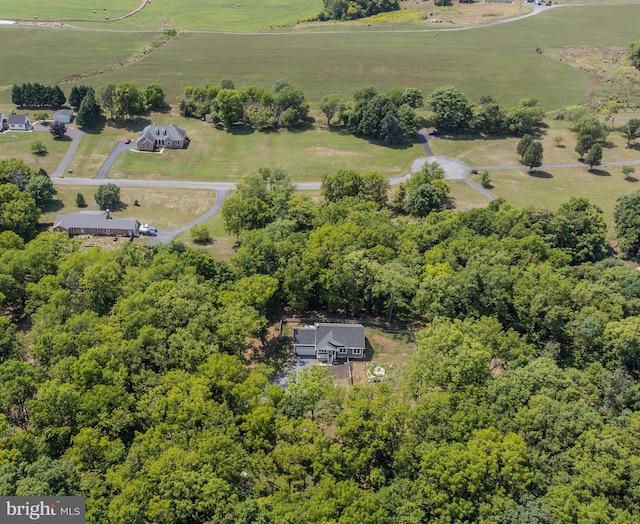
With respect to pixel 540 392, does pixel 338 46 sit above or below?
above

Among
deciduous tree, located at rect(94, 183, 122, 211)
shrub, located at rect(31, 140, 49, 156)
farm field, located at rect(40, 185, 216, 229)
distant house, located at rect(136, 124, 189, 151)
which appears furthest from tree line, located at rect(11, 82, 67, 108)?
deciduous tree, located at rect(94, 183, 122, 211)

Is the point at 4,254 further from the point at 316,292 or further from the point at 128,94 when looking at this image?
the point at 128,94

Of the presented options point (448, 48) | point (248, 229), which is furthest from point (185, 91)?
point (448, 48)

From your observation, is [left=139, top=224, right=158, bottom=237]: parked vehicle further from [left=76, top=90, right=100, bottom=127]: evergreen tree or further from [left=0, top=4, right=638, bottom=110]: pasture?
[left=0, top=4, right=638, bottom=110]: pasture

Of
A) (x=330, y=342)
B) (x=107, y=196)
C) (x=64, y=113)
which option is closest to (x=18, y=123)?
(x=64, y=113)

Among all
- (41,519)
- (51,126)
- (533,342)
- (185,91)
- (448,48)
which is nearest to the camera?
(41,519)

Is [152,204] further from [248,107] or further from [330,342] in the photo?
[330,342]
